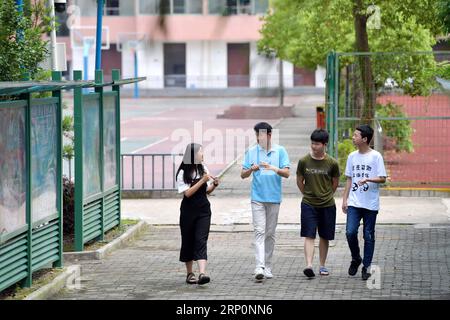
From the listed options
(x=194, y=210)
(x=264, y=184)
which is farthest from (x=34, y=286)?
(x=264, y=184)

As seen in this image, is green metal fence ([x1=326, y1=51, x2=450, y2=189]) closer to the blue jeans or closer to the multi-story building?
the blue jeans

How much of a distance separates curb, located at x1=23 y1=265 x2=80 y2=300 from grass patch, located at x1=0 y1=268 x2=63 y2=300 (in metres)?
0.07

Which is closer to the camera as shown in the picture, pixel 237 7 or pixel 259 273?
pixel 237 7

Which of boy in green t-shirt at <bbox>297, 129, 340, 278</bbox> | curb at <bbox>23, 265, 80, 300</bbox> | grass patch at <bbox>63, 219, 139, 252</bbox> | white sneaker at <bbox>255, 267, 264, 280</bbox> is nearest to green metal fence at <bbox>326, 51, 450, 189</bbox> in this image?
grass patch at <bbox>63, 219, 139, 252</bbox>

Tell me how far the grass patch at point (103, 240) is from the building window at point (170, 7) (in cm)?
1065

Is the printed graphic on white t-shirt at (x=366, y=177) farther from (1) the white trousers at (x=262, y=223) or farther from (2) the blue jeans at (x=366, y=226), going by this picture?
(1) the white trousers at (x=262, y=223)

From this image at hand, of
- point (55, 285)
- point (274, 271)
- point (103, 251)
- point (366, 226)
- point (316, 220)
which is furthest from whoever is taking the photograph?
point (103, 251)

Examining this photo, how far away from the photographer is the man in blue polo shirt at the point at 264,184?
10.6 meters

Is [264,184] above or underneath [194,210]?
above

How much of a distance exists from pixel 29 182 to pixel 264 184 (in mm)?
2512

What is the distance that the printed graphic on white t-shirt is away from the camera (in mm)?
10539

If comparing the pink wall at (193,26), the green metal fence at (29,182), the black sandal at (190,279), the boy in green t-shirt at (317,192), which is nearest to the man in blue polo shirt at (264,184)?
the boy in green t-shirt at (317,192)

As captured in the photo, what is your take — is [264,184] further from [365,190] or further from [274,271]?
[274,271]

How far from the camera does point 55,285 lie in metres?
9.91
